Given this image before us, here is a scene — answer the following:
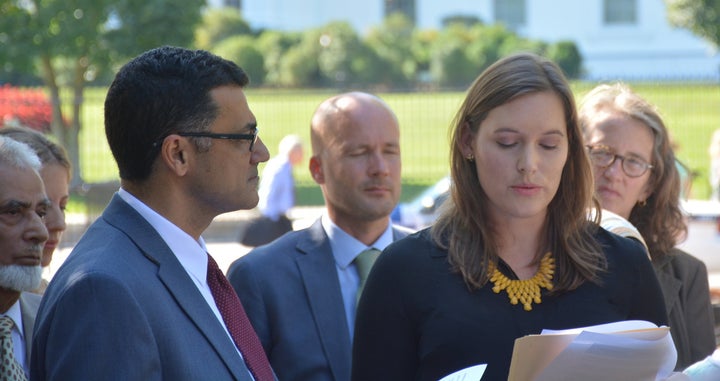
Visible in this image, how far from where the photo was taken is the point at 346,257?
403 centimetres

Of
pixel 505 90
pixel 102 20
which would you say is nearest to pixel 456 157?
pixel 505 90

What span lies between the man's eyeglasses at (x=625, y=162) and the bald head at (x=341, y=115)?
0.82 metres

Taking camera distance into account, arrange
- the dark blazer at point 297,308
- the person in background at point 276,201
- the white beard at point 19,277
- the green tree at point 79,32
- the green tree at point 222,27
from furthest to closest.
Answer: the green tree at point 222,27, the green tree at point 79,32, the person in background at point 276,201, the dark blazer at point 297,308, the white beard at point 19,277

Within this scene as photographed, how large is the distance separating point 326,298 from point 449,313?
3.37 feet

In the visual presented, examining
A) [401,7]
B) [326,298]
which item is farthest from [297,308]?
[401,7]

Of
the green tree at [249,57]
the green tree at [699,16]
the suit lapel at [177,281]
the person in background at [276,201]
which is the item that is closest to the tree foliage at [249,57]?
the green tree at [249,57]

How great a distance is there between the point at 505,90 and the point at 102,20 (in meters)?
15.0

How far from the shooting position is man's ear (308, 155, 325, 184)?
4.32 meters

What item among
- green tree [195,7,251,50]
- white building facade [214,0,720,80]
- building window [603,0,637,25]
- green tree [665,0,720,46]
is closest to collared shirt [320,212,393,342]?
green tree [665,0,720,46]

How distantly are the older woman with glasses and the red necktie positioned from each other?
1.58 m

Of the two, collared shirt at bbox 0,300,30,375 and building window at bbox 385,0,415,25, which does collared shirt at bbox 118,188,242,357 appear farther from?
building window at bbox 385,0,415,25

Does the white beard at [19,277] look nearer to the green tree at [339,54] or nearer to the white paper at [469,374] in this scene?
the white paper at [469,374]

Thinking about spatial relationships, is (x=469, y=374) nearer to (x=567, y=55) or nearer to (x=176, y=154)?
(x=176, y=154)

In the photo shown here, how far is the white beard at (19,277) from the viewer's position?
3158 millimetres
